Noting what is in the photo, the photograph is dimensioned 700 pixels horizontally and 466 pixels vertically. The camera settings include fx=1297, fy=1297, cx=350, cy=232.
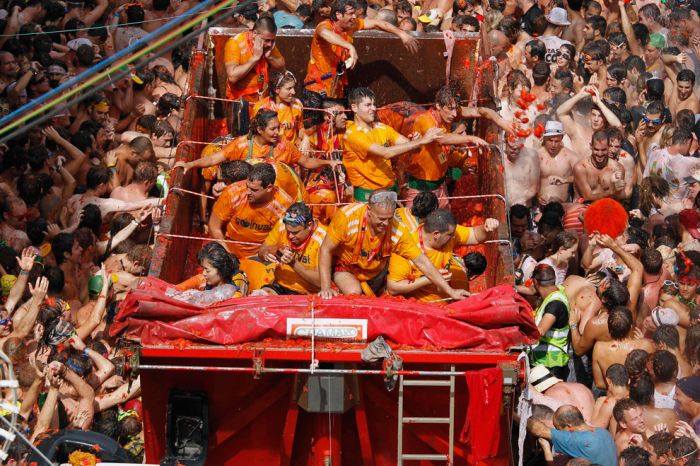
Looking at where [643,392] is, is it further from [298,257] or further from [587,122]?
[587,122]

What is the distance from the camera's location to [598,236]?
36.0 ft

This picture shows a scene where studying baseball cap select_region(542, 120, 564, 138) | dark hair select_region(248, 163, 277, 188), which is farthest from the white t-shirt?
dark hair select_region(248, 163, 277, 188)

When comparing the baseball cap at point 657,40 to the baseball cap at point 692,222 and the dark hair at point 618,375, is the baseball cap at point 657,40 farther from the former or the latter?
the dark hair at point 618,375

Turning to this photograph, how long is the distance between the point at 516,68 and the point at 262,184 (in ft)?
17.9

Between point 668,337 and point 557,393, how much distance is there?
36.7 inches

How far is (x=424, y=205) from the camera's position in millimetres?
10180

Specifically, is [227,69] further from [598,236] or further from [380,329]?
[380,329]

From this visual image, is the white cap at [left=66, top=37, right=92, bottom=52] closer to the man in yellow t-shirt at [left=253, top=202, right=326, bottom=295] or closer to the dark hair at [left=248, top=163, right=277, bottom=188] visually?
the dark hair at [left=248, top=163, right=277, bottom=188]

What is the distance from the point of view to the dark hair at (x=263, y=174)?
9789 mm

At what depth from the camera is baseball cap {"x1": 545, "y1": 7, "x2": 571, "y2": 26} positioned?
15.3m

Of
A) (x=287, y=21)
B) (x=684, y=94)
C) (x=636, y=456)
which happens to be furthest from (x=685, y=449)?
(x=287, y=21)

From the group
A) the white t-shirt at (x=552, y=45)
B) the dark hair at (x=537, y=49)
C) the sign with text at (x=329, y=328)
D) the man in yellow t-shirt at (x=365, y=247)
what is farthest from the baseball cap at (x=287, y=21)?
the sign with text at (x=329, y=328)

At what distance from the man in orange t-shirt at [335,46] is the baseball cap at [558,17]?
3391 mm

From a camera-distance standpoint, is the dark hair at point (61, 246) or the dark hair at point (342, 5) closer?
the dark hair at point (61, 246)
